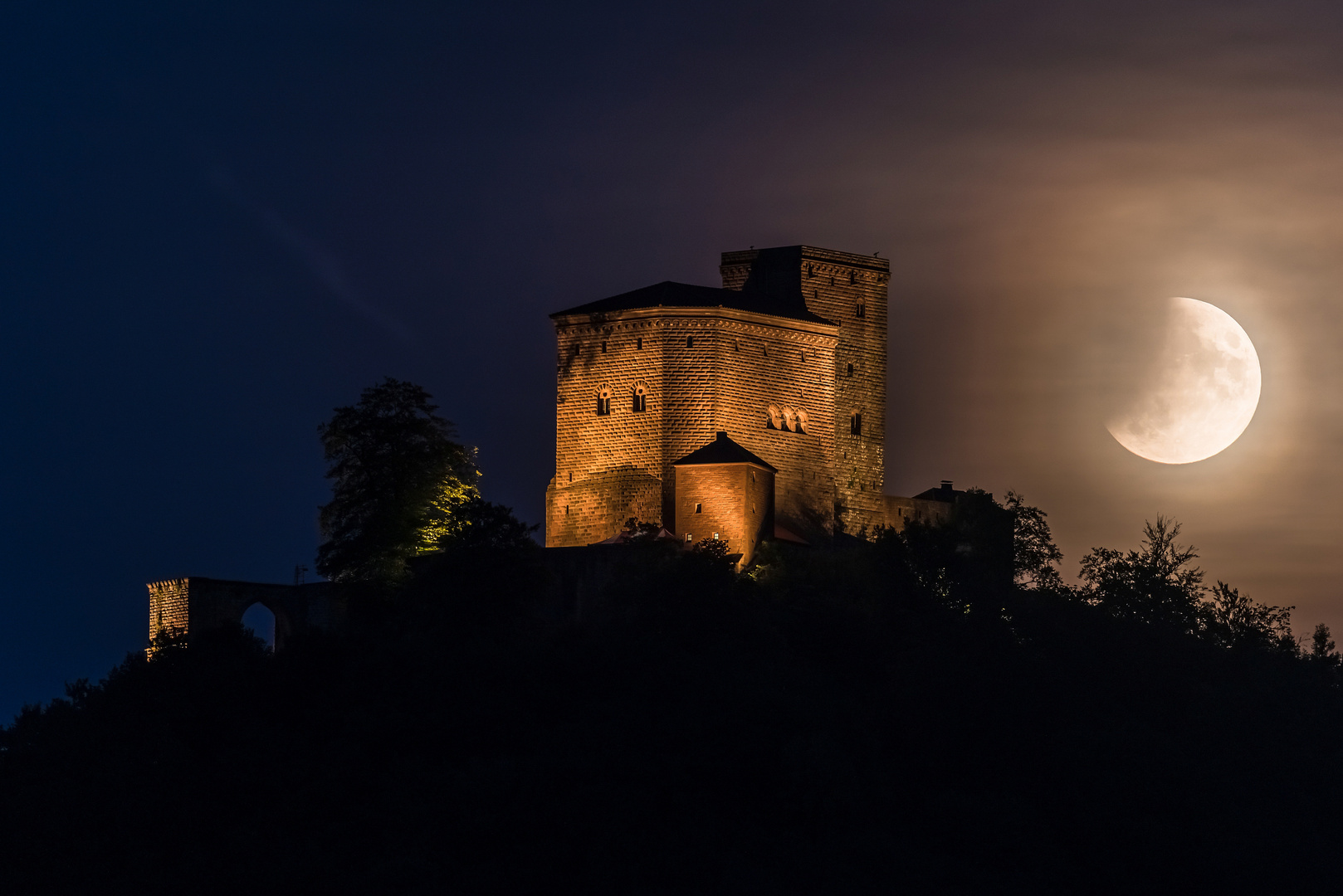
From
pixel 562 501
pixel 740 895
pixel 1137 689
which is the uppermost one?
pixel 562 501

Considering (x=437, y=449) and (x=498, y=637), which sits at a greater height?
(x=437, y=449)

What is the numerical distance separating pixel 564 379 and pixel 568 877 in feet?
61.2

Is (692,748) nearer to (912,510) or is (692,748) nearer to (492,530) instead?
(492,530)

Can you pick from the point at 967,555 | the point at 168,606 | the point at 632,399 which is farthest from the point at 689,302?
the point at 168,606

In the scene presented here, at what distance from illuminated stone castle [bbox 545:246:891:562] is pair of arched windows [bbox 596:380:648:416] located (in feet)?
0.10

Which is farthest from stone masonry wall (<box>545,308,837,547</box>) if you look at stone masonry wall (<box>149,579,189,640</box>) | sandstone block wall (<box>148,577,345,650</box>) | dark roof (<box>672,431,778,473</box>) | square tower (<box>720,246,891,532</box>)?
stone masonry wall (<box>149,579,189,640</box>)

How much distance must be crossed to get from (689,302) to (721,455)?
4798 mm

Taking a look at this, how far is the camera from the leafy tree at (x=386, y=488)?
62188mm

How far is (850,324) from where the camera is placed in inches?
2800

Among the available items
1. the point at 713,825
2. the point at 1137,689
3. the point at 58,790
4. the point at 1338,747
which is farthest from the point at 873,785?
the point at 58,790

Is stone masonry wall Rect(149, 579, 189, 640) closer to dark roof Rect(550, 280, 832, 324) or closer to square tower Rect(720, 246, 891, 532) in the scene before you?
dark roof Rect(550, 280, 832, 324)

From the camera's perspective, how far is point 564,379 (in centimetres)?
6694

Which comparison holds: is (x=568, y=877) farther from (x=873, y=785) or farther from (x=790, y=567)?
(x=790, y=567)

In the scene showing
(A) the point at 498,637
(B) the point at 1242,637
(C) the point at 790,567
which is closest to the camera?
(A) the point at 498,637
